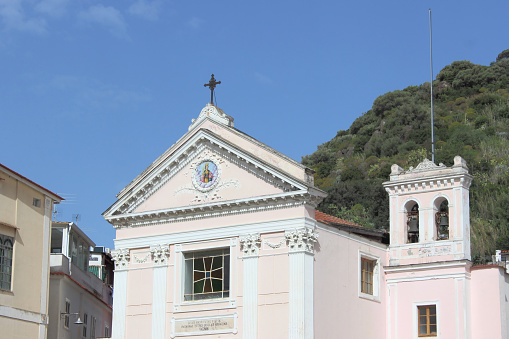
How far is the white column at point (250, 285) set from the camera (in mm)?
28484

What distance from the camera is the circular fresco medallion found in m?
30.6

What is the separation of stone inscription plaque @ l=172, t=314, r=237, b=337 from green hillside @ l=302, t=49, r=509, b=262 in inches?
1178

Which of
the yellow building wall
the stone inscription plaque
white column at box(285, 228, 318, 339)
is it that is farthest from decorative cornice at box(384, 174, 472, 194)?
the yellow building wall

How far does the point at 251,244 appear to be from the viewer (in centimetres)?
2923

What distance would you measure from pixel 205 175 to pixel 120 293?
5719mm

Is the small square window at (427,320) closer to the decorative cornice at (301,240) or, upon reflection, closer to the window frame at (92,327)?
the decorative cornice at (301,240)

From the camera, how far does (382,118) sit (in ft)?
324

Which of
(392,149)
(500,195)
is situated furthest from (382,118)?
(500,195)

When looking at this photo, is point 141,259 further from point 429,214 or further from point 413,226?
point 429,214

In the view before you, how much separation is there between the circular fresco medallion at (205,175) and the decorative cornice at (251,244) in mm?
2566

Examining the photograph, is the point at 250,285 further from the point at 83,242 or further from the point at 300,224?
the point at 83,242

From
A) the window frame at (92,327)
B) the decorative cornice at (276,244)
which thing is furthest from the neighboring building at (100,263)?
the decorative cornice at (276,244)

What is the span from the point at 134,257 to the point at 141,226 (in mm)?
1227

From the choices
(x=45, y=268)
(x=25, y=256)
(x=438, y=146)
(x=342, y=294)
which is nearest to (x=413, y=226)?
(x=342, y=294)
